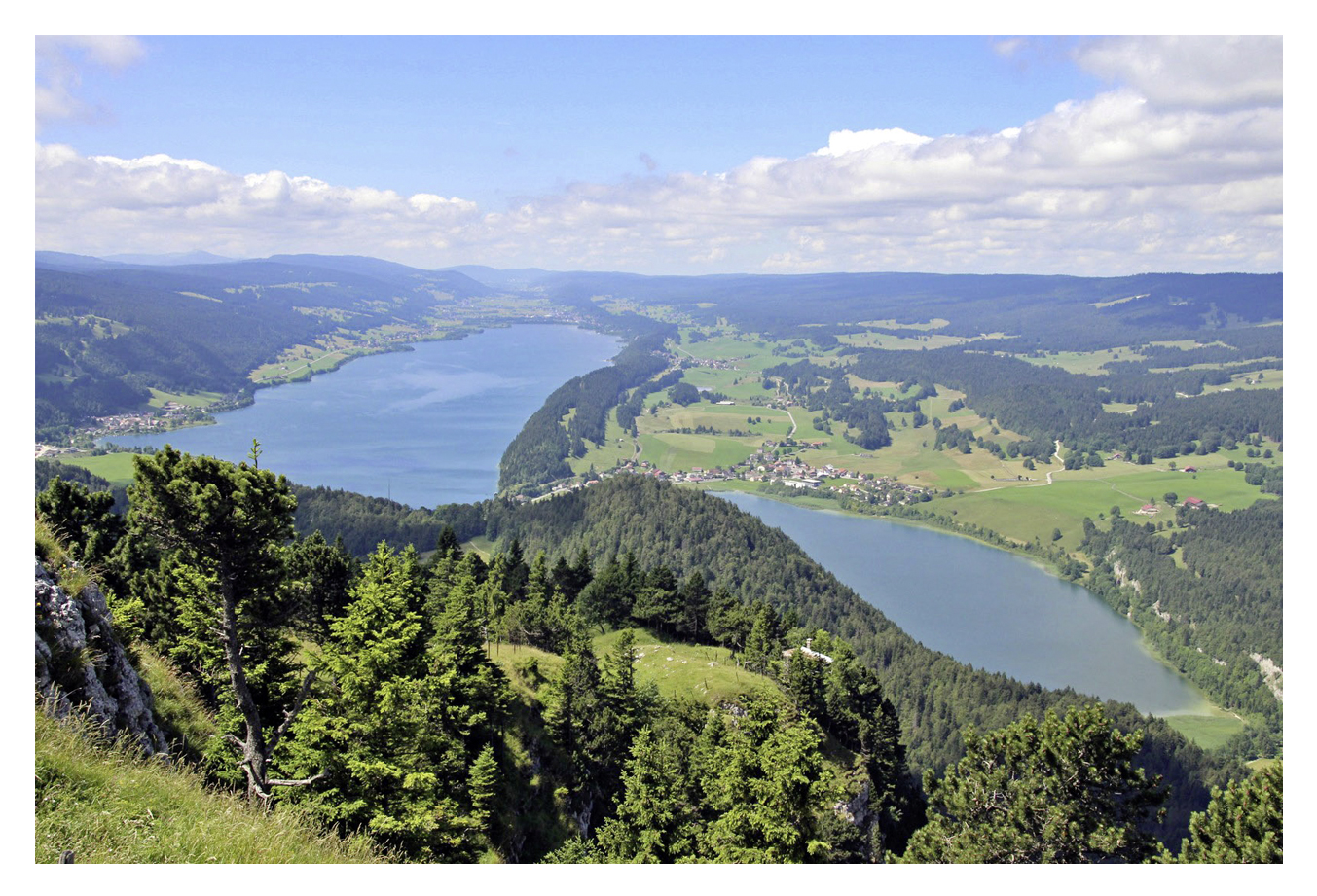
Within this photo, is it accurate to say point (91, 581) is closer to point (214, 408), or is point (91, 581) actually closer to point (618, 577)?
point (618, 577)

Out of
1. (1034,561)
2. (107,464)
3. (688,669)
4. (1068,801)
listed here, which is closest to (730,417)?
(1034,561)

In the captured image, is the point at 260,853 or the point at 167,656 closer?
the point at 260,853

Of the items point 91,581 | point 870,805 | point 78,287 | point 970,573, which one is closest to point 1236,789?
point 91,581

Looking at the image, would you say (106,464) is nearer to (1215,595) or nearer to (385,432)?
(385,432)

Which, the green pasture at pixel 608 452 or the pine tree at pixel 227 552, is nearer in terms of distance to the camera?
the pine tree at pixel 227 552

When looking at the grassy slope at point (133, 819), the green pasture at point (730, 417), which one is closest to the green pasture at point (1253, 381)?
the green pasture at point (730, 417)

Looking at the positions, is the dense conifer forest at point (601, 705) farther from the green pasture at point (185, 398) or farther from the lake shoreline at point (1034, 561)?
the green pasture at point (185, 398)
